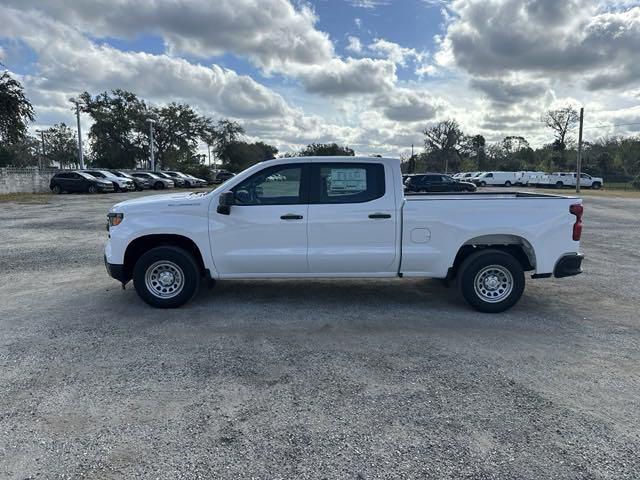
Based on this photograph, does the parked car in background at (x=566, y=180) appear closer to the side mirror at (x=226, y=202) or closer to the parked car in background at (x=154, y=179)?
the parked car in background at (x=154, y=179)

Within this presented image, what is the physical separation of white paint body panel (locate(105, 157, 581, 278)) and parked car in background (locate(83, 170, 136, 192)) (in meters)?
29.7

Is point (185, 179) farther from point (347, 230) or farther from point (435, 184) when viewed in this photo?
point (347, 230)

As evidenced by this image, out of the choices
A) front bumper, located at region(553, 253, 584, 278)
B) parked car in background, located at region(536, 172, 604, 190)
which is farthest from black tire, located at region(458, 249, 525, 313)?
parked car in background, located at region(536, 172, 604, 190)

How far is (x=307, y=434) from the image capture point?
299 centimetres

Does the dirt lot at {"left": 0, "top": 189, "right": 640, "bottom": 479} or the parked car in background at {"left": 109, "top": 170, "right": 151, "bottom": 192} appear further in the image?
the parked car in background at {"left": 109, "top": 170, "right": 151, "bottom": 192}

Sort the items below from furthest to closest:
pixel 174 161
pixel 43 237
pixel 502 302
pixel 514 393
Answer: pixel 174 161 < pixel 43 237 < pixel 502 302 < pixel 514 393

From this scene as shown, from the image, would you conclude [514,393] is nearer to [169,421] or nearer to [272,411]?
[272,411]

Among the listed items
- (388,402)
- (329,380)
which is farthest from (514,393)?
(329,380)

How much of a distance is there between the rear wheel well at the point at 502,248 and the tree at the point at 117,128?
57754mm

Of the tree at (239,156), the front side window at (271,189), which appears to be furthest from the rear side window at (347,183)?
the tree at (239,156)

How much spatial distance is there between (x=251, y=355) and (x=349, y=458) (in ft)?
5.70

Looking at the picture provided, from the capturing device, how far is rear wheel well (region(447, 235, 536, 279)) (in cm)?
536

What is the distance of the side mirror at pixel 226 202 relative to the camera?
519cm

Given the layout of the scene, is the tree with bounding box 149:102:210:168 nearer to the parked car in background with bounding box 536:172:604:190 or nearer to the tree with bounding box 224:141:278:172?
the tree with bounding box 224:141:278:172
